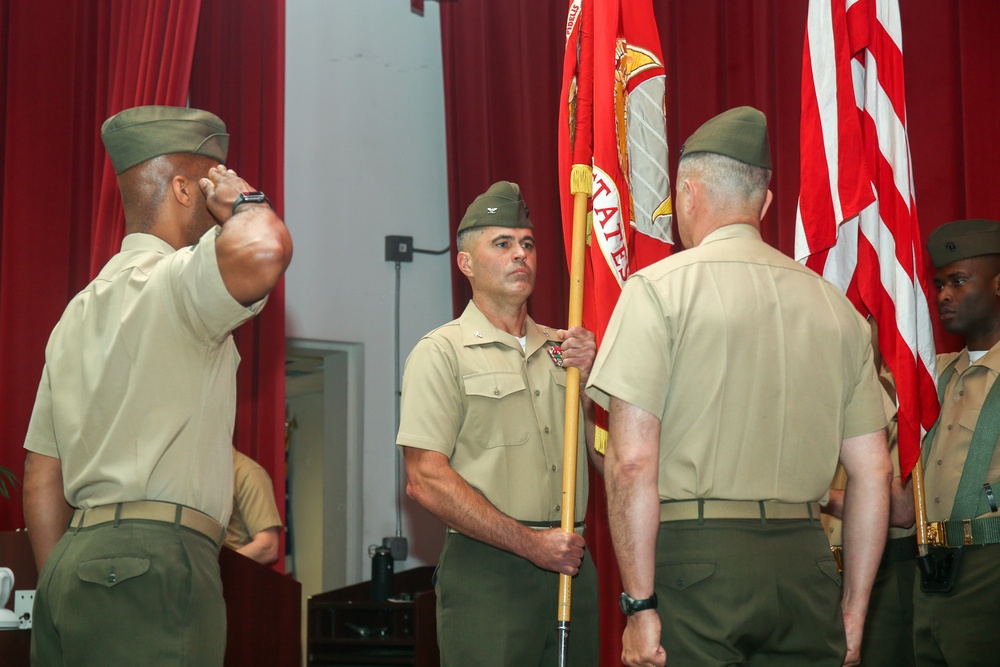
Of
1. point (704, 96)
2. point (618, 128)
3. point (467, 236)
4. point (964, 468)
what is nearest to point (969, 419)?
point (964, 468)

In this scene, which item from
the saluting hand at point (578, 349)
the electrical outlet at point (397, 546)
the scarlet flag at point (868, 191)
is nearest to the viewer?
the saluting hand at point (578, 349)

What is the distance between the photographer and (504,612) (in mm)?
2625

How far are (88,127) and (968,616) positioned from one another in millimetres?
4148

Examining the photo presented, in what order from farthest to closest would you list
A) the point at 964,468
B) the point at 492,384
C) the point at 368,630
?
the point at 368,630 → the point at 964,468 → the point at 492,384

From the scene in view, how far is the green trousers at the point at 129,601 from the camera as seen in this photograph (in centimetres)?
189

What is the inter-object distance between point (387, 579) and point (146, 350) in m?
3.21

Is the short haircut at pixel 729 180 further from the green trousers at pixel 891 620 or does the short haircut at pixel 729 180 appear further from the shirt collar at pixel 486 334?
the green trousers at pixel 891 620

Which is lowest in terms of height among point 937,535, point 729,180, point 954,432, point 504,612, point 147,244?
point 504,612

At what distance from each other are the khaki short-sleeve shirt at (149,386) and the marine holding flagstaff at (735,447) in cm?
74

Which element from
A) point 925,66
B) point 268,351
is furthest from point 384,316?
point 925,66

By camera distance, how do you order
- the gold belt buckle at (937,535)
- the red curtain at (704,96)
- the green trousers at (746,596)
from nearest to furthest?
the green trousers at (746,596), the gold belt buckle at (937,535), the red curtain at (704,96)

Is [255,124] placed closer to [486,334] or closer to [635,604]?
[486,334]

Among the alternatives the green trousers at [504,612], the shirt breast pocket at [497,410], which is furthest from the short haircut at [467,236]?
the green trousers at [504,612]

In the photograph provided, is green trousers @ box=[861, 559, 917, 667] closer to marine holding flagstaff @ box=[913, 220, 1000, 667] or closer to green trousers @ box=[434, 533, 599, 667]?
marine holding flagstaff @ box=[913, 220, 1000, 667]
